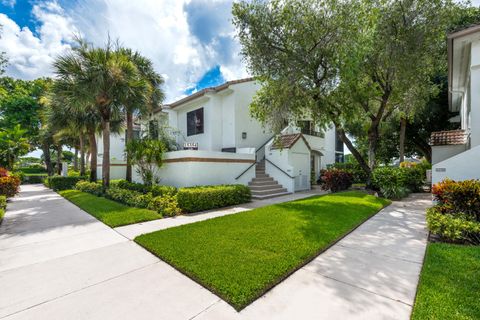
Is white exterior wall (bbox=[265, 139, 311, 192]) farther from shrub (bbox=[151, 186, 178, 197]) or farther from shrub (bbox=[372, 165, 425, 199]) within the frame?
shrub (bbox=[151, 186, 178, 197])

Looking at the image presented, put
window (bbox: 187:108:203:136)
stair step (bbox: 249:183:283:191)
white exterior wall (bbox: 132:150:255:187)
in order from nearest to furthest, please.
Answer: white exterior wall (bbox: 132:150:255:187) → stair step (bbox: 249:183:283:191) → window (bbox: 187:108:203:136)

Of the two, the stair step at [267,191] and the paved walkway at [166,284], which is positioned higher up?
the paved walkway at [166,284]

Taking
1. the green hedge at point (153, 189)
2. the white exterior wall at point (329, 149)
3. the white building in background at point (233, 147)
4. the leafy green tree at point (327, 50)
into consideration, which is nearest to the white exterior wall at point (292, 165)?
the white building in background at point (233, 147)

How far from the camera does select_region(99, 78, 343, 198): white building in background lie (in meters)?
10.5

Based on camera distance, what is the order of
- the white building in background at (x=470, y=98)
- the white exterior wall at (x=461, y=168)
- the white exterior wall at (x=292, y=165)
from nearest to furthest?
the white exterior wall at (x=461, y=168) < the white building in background at (x=470, y=98) < the white exterior wall at (x=292, y=165)

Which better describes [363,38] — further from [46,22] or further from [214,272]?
[46,22]

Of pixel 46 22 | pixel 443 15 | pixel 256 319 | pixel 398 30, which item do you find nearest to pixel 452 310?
pixel 256 319

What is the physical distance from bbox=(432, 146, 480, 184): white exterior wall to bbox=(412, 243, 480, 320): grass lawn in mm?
4310

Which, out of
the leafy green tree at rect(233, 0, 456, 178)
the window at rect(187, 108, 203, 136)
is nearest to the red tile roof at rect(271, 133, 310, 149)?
the leafy green tree at rect(233, 0, 456, 178)

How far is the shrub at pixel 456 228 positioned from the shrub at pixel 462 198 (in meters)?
0.31

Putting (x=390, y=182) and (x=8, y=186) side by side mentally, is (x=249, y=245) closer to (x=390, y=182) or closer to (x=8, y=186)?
(x=390, y=182)

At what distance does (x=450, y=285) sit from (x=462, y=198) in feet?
12.3

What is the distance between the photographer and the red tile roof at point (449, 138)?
437 inches

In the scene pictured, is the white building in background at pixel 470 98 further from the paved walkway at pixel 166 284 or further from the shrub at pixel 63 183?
the shrub at pixel 63 183
